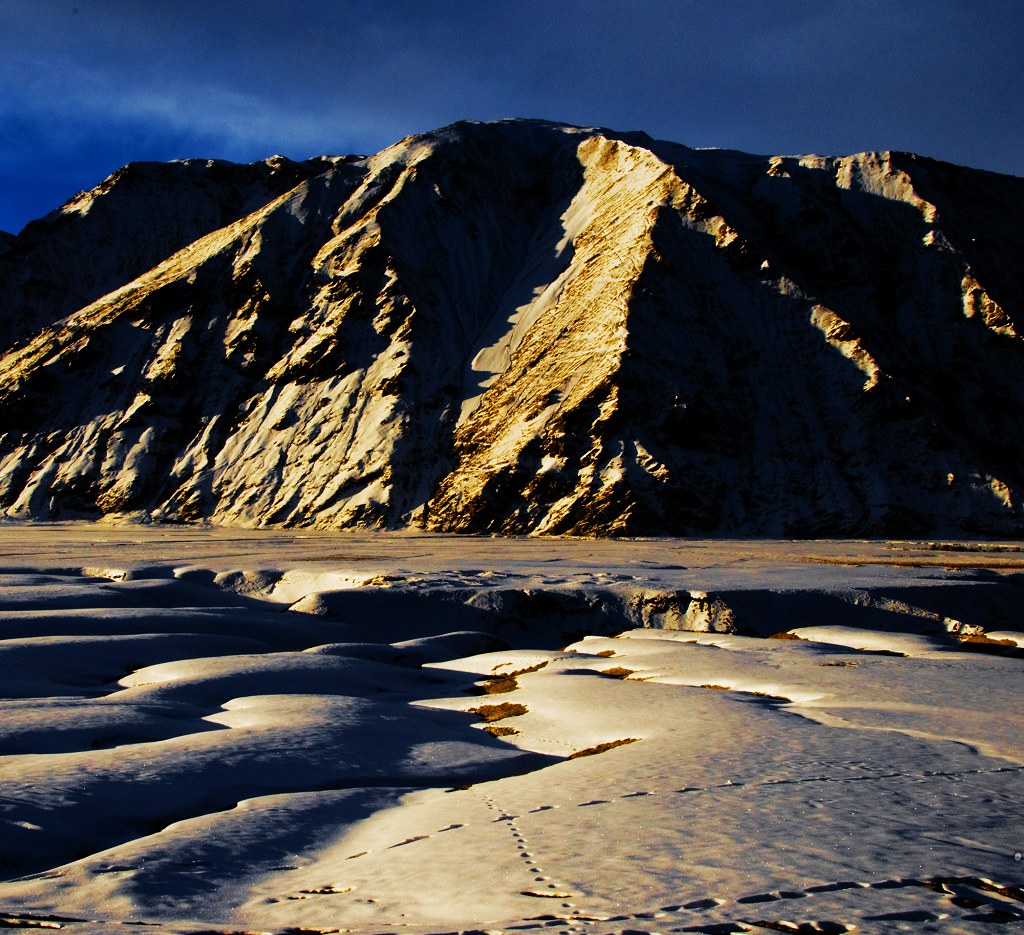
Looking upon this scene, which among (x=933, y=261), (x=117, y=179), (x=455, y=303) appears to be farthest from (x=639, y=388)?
(x=117, y=179)

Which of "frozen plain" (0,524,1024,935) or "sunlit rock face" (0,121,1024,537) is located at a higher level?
"sunlit rock face" (0,121,1024,537)

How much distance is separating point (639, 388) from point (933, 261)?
31825mm

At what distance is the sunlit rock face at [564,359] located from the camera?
5184cm

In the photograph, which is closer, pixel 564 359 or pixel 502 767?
pixel 502 767

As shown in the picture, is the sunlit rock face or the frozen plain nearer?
the frozen plain

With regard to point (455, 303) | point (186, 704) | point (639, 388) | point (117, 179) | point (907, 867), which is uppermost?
point (117, 179)

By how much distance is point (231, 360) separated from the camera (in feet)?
225

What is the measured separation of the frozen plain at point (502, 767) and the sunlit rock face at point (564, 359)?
93.9ft

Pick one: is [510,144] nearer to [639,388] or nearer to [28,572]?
[639,388]

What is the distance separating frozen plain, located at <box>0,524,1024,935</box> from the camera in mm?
5586

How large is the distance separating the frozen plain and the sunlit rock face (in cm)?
2861

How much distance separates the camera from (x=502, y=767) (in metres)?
10.2

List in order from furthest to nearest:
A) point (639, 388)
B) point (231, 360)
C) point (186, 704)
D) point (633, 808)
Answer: point (231, 360)
point (639, 388)
point (186, 704)
point (633, 808)

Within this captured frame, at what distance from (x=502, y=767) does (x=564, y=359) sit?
4986cm
